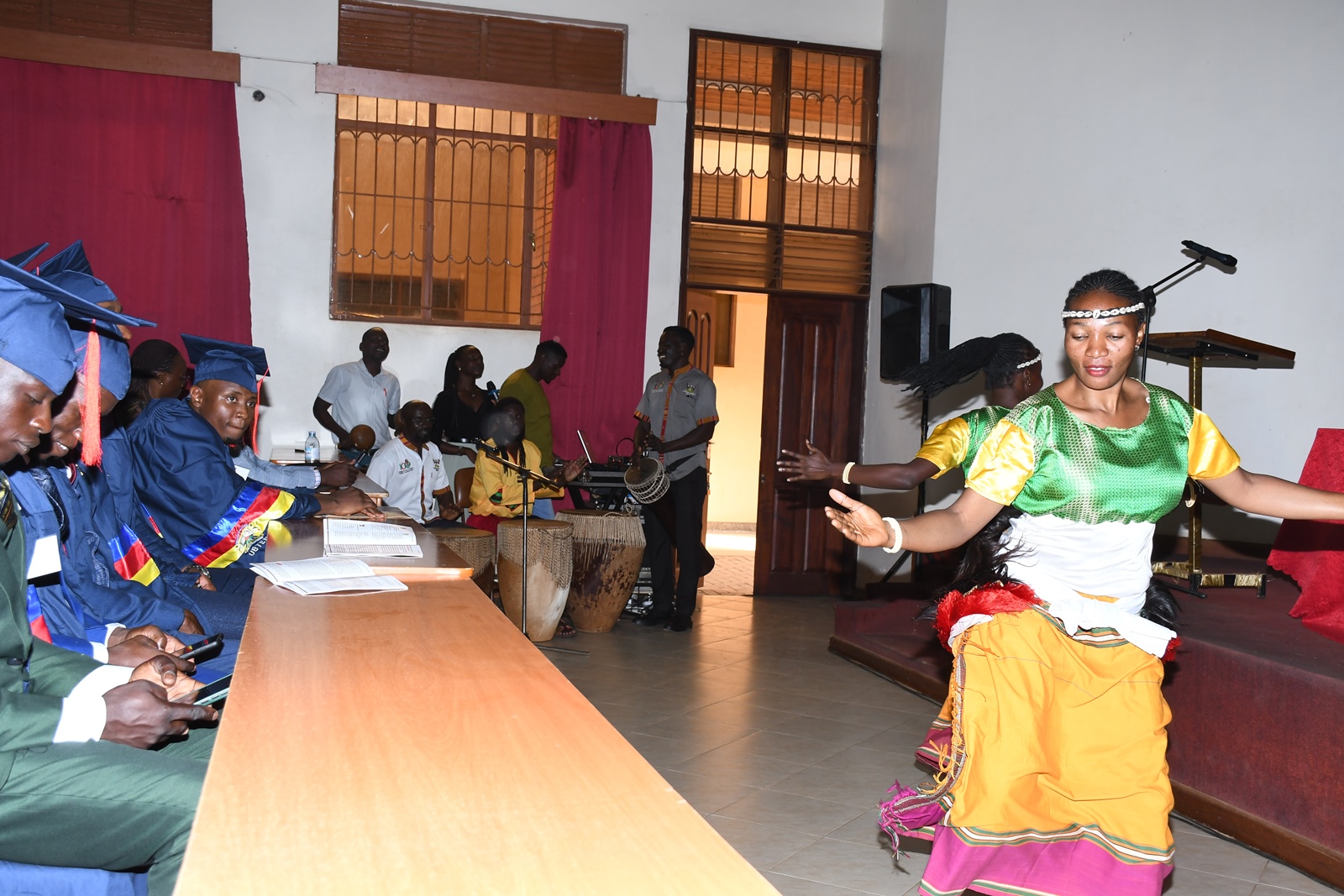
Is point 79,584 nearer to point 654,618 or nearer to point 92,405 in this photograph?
point 92,405

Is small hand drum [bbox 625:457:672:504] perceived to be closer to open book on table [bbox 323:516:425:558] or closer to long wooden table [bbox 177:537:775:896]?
open book on table [bbox 323:516:425:558]

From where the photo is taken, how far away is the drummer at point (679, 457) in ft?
21.9

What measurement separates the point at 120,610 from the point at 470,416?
445cm

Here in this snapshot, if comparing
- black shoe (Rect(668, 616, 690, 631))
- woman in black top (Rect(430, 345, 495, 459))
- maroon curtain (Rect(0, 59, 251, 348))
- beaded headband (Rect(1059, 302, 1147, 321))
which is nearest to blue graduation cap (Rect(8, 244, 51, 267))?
beaded headband (Rect(1059, 302, 1147, 321))

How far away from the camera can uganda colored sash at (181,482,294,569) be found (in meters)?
3.65

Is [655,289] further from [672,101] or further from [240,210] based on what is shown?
[240,210]

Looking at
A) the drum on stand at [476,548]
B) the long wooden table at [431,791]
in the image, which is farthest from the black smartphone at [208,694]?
the drum on stand at [476,548]

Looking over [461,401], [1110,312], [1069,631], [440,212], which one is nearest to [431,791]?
[1069,631]

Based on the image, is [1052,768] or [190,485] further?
[190,485]

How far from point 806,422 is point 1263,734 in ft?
16.2

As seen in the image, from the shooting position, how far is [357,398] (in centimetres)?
710

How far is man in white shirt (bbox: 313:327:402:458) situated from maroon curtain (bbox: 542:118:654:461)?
1138 millimetres

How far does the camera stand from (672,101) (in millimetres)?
7891

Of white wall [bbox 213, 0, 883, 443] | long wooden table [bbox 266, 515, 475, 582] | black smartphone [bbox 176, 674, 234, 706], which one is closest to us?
black smartphone [bbox 176, 674, 234, 706]
